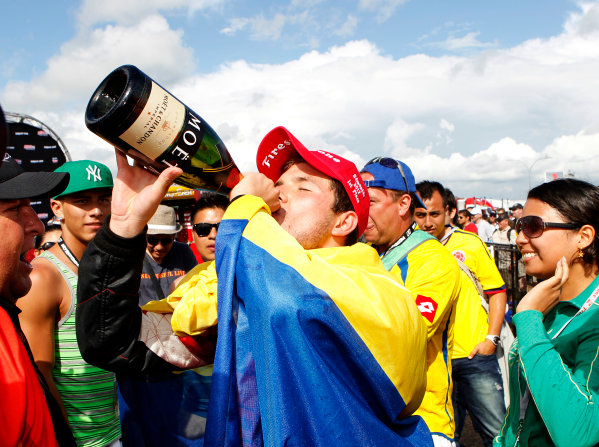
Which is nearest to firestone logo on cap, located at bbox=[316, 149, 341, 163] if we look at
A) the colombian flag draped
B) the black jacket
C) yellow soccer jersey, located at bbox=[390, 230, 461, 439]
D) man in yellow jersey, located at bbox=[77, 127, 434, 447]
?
man in yellow jersey, located at bbox=[77, 127, 434, 447]

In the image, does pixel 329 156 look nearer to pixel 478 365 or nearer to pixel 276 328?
pixel 276 328

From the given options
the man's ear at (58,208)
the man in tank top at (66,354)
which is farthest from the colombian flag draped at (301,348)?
the man's ear at (58,208)

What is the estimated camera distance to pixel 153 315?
186cm

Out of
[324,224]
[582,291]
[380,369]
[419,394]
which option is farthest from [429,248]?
[380,369]

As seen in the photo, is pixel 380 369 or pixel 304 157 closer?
pixel 380 369

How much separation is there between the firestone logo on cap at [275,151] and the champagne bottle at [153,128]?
0.81 feet

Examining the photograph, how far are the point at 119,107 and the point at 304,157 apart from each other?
0.71m

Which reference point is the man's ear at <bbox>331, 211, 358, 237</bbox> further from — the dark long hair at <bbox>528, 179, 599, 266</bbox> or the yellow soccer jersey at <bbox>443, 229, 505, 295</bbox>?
the yellow soccer jersey at <bbox>443, 229, 505, 295</bbox>

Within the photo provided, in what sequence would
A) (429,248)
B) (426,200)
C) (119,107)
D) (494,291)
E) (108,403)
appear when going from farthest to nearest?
1. (426,200)
2. (494,291)
3. (429,248)
4. (108,403)
5. (119,107)

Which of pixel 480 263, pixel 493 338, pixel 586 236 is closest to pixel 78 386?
pixel 586 236

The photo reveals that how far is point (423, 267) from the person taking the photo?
2826 millimetres

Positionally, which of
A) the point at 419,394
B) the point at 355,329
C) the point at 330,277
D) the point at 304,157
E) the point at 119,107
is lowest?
the point at 419,394

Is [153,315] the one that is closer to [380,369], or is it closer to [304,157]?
[304,157]

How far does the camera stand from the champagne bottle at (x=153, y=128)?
4.72ft
